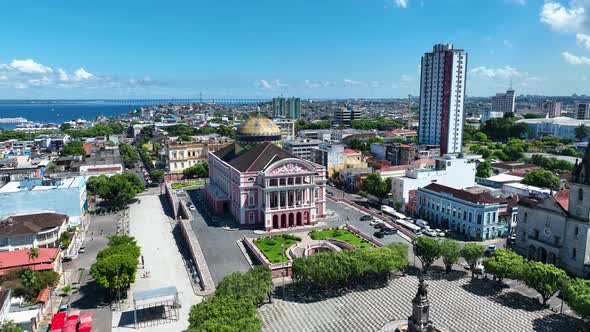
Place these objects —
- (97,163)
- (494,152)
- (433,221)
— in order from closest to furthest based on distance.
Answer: (433,221), (97,163), (494,152)

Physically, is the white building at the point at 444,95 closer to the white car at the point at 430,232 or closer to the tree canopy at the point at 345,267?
the white car at the point at 430,232

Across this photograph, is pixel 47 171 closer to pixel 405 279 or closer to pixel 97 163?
pixel 97 163

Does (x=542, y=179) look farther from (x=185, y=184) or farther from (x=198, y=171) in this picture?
(x=185, y=184)

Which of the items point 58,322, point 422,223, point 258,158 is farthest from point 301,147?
point 58,322

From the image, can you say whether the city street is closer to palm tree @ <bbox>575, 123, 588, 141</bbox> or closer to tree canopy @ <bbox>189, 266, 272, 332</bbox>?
tree canopy @ <bbox>189, 266, 272, 332</bbox>

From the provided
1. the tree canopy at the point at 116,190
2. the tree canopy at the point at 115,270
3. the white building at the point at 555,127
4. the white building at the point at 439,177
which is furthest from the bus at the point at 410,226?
the white building at the point at 555,127

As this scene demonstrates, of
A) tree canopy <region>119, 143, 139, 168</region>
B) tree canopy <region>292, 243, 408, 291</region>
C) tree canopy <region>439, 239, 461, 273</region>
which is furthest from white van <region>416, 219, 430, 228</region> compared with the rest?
tree canopy <region>119, 143, 139, 168</region>

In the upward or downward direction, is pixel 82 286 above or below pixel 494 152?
below

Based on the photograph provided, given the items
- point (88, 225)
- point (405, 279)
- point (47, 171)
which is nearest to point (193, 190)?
point (88, 225)
